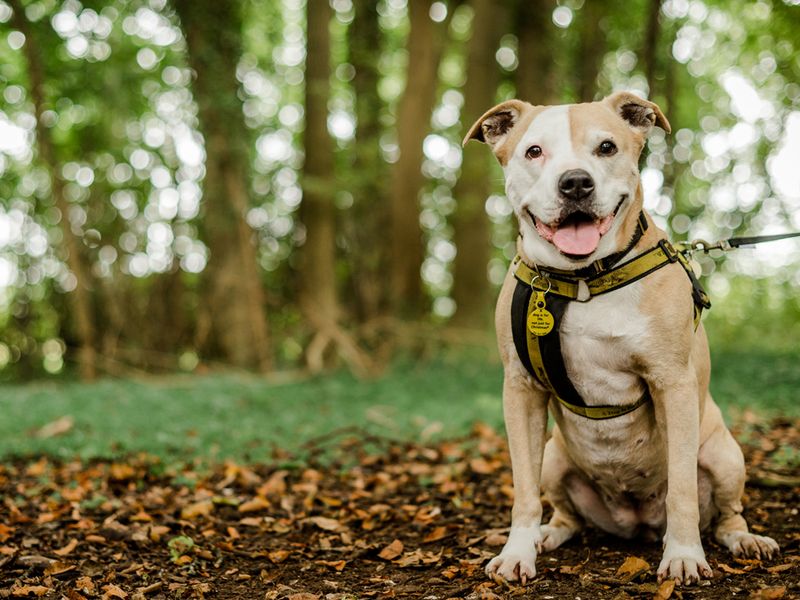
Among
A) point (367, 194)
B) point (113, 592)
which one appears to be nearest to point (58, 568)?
point (113, 592)

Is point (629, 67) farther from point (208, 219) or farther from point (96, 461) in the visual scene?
point (96, 461)

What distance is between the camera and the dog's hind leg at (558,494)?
3.79 metres

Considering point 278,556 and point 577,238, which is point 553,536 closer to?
point 278,556

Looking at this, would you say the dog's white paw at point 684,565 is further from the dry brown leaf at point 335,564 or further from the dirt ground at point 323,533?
the dry brown leaf at point 335,564

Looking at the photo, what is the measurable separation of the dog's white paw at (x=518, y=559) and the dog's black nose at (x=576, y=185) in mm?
1472

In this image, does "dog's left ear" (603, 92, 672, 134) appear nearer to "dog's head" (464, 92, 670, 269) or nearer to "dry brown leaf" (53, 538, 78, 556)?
"dog's head" (464, 92, 670, 269)

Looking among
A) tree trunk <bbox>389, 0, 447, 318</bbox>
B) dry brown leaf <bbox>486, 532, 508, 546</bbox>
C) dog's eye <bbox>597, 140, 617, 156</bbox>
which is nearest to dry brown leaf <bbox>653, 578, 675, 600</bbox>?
dry brown leaf <bbox>486, 532, 508, 546</bbox>

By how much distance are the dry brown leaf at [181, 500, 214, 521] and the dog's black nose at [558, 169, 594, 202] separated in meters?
2.82

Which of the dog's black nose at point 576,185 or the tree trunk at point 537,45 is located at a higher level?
the tree trunk at point 537,45

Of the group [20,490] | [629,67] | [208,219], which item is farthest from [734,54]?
[20,490]

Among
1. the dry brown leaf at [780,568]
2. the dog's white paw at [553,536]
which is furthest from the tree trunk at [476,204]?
the dry brown leaf at [780,568]

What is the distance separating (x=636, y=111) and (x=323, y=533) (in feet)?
8.92

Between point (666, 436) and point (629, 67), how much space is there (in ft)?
55.2

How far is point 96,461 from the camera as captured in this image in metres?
5.76
